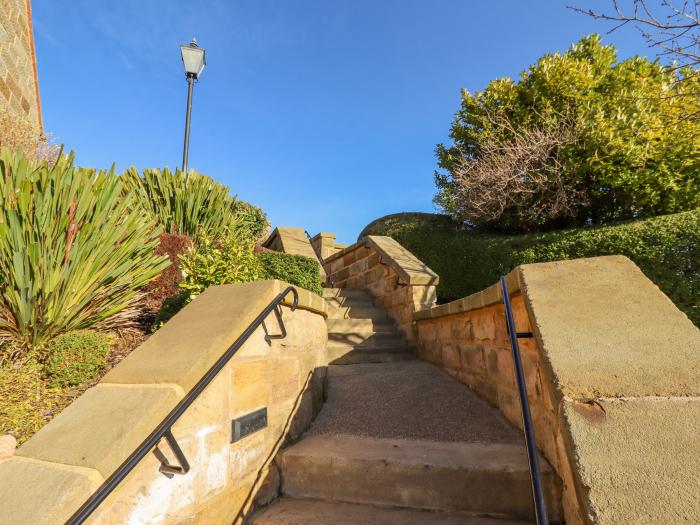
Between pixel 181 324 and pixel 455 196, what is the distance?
25.6ft

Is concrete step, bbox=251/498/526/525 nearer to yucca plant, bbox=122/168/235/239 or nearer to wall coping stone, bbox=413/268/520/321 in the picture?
wall coping stone, bbox=413/268/520/321

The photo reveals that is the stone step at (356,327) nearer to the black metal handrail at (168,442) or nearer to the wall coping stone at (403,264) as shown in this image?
the wall coping stone at (403,264)

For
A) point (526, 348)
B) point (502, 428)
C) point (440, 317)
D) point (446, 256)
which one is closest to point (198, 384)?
point (526, 348)

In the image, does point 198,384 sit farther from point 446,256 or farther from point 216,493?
point 446,256

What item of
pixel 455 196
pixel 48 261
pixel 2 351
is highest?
pixel 455 196

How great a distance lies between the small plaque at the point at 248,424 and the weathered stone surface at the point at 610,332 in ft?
5.48

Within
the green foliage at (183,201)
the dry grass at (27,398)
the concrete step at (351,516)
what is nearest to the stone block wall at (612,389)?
the concrete step at (351,516)

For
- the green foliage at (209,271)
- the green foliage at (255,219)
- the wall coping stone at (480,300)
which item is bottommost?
the wall coping stone at (480,300)

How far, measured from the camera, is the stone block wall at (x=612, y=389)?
3.87ft

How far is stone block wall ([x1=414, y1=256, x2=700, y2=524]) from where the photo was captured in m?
1.18

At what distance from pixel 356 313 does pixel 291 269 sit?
4.66 ft

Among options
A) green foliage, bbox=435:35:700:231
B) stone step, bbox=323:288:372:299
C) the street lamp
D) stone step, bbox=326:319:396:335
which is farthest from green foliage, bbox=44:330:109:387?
the street lamp

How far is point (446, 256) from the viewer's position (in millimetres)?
8039

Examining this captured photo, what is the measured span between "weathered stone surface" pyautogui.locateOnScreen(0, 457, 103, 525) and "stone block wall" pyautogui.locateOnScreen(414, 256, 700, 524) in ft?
5.69
